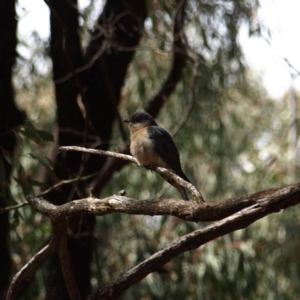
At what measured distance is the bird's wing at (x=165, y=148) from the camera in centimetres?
447

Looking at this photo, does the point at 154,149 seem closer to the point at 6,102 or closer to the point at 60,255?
the point at 6,102

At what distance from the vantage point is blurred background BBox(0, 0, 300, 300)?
482 cm

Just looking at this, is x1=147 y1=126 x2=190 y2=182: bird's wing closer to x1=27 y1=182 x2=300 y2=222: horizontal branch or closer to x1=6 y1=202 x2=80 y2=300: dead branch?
x1=6 y1=202 x2=80 y2=300: dead branch

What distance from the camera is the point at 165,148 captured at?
14.9 ft

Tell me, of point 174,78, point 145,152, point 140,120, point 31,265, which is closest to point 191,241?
point 31,265

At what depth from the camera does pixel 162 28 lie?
680 centimetres

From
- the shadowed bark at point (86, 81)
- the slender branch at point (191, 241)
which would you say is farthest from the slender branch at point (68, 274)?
the shadowed bark at point (86, 81)

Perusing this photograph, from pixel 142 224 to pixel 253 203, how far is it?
208 inches

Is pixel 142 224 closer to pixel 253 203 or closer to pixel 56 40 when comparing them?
pixel 56 40

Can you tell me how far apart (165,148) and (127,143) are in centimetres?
55

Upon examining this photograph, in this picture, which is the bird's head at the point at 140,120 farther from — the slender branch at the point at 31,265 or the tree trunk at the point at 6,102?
the slender branch at the point at 31,265

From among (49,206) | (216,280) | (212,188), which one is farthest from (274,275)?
(49,206)

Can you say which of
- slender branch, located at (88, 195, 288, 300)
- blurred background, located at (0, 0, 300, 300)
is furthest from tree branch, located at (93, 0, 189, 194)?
slender branch, located at (88, 195, 288, 300)

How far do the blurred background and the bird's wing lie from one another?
0.28 m
